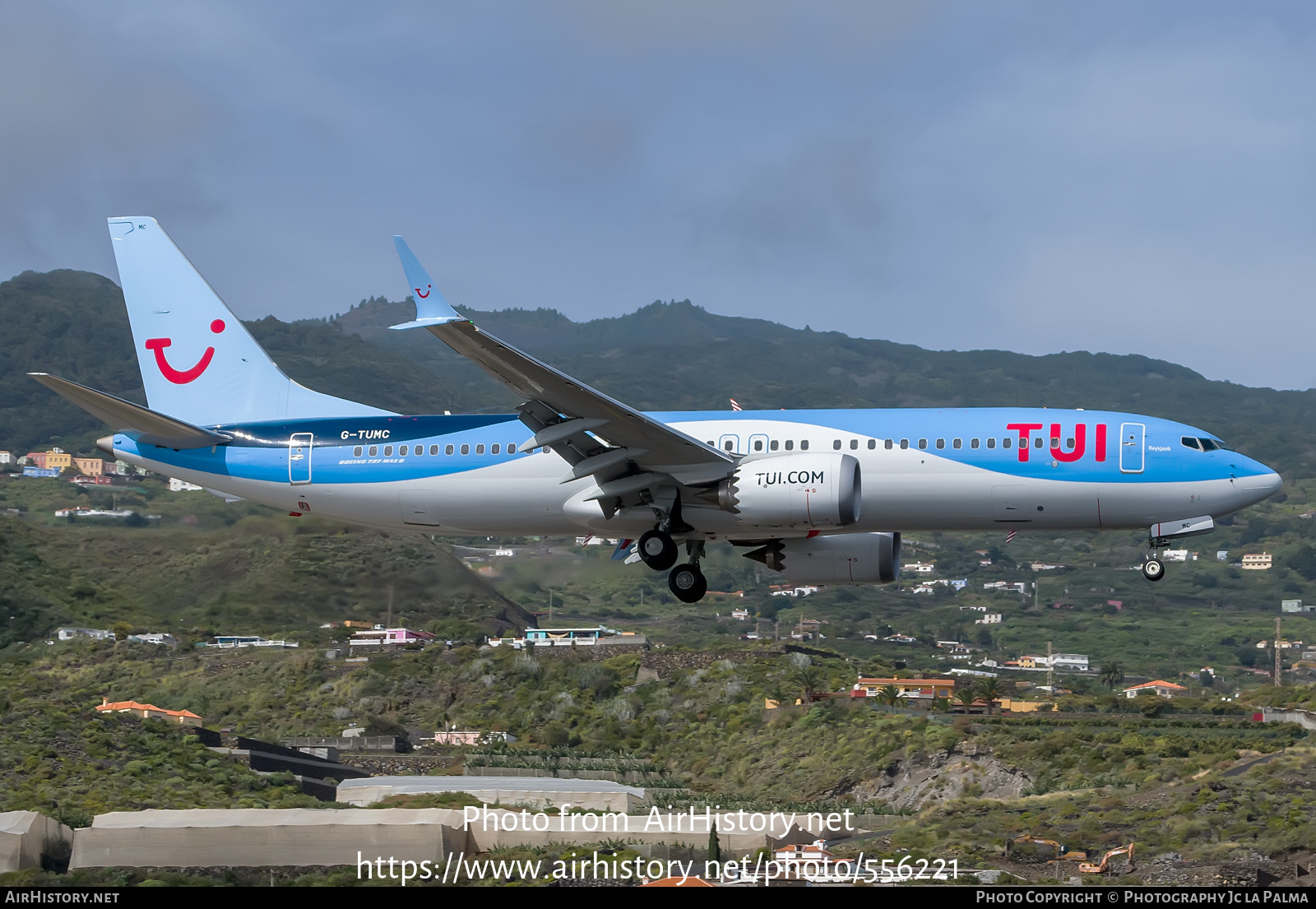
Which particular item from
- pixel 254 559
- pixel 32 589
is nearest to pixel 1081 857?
pixel 254 559

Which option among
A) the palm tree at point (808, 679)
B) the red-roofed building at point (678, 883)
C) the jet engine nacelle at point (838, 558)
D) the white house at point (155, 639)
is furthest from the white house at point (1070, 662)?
the red-roofed building at point (678, 883)

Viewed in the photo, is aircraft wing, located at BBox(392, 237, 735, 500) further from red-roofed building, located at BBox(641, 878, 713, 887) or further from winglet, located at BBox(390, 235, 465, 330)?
red-roofed building, located at BBox(641, 878, 713, 887)

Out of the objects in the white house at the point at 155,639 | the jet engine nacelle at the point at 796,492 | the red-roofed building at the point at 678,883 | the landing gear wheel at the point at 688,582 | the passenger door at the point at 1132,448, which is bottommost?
the red-roofed building at the point at 678,883

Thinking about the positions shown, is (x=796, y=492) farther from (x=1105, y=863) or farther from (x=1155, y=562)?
(x=1105, y=863)

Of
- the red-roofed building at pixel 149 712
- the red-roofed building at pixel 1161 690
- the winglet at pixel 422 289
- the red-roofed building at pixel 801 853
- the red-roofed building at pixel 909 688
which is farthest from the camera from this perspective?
the red-roofed building at pixel 1161 690

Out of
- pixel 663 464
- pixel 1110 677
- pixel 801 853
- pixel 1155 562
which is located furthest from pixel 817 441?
pixel 1110 677

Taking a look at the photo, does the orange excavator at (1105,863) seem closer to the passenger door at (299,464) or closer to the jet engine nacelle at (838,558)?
the jet engine nacelle at (838,558)

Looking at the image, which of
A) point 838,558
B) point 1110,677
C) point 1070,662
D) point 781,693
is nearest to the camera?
point 838,558
